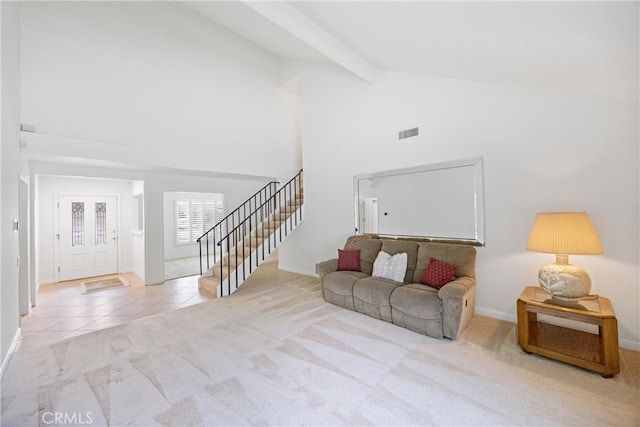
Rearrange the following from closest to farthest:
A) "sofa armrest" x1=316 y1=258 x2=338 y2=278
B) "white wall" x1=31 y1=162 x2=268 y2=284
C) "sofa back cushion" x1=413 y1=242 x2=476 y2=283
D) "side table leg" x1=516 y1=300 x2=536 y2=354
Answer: "side table leg" x1=516 y1=300 x2=536 y2=354 → "sofa back cushion" x1=413 y1=242 x2=476 y2=283 → "sofa armrest" x1=316 y1=258 x2=338 y2=278 → "white wall" x1=31 y1=162 x2=268 y2=284

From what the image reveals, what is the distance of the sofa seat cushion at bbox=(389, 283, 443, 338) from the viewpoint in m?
2.76

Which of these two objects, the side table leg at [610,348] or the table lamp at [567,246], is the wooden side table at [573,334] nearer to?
the side table leg at [610,348]

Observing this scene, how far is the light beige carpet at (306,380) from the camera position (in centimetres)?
175

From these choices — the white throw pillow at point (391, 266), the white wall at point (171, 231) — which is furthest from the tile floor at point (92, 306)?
the white wall at point (171, 231)

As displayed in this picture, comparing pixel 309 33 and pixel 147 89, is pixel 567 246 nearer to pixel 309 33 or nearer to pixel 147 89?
pixel 309 33

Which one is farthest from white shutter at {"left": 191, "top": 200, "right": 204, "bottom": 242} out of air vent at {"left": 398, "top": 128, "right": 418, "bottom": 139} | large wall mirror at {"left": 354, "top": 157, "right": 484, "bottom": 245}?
air vent at {"left": 398, "top": 128, "right": 418, "bottom": 139}

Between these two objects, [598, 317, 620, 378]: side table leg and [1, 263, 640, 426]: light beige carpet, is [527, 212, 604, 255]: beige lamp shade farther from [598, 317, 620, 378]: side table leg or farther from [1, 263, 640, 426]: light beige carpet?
[1, 263, 640, 426]: light beige carpet

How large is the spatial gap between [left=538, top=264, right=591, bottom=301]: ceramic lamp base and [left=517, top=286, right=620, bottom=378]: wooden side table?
78 millimetres

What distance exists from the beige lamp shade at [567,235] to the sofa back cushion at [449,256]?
0.80 m

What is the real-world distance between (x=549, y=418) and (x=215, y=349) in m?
2.71

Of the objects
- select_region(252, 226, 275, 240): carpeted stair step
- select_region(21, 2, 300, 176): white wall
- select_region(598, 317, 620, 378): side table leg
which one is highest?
select_region(21, 2, 300, 176): white wall

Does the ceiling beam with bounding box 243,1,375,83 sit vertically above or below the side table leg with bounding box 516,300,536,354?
above

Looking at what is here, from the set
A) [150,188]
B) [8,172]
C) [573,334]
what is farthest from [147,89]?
[573,334]

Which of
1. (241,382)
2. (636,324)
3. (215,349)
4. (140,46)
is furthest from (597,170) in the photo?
(140,46)
